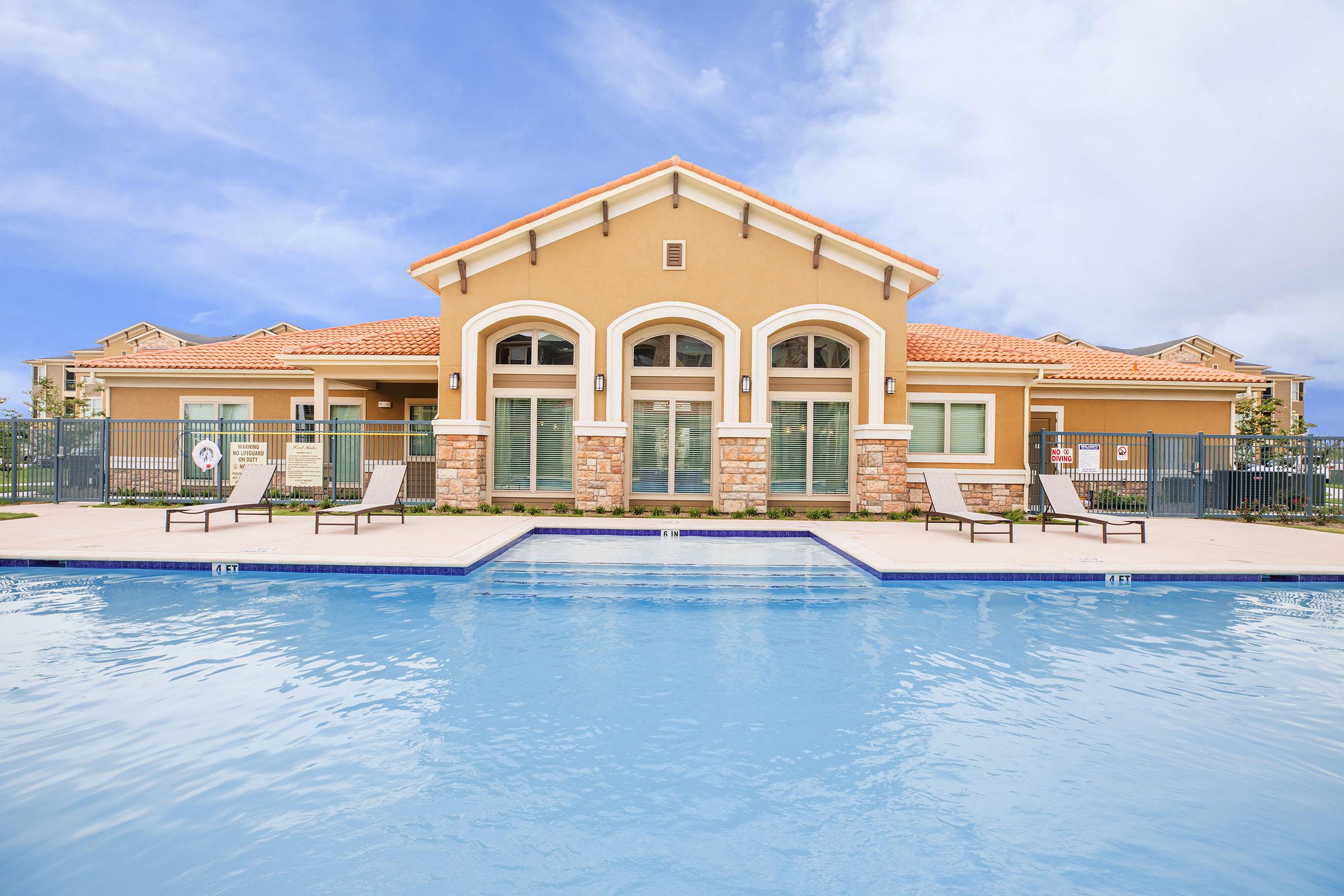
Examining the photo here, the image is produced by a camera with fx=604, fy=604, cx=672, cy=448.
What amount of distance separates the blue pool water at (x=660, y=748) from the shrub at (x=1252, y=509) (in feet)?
39.4

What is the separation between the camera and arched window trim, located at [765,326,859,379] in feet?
48.7

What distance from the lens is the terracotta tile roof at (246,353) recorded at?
61.8 feet

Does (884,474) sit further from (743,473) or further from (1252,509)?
(1252,509)

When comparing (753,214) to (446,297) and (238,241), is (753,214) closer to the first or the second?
(446,297)

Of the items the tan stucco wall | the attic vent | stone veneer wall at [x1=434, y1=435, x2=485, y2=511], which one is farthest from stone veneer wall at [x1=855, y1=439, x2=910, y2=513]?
stone veneer wall at [x1=434, y1=435, x2=485, y2=511]

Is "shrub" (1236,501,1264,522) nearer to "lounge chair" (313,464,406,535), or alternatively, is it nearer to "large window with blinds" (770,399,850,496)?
"large window with blinds" (770,399,850,496)

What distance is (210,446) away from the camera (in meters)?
15.7

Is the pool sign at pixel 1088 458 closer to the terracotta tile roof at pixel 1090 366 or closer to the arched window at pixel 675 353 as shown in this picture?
the terracotta tile roof at pixel 1090 366

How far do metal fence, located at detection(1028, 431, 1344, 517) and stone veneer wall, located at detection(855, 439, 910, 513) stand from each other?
4.80m

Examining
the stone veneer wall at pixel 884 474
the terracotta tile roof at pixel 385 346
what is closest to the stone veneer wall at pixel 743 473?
the stone veneer wall at pixel 884 474

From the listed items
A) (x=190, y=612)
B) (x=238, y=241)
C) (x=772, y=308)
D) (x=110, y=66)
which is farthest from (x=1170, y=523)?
(x=238, y=241)

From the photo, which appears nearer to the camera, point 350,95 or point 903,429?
point 903,429

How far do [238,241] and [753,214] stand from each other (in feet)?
145

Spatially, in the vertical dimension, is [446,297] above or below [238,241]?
below
